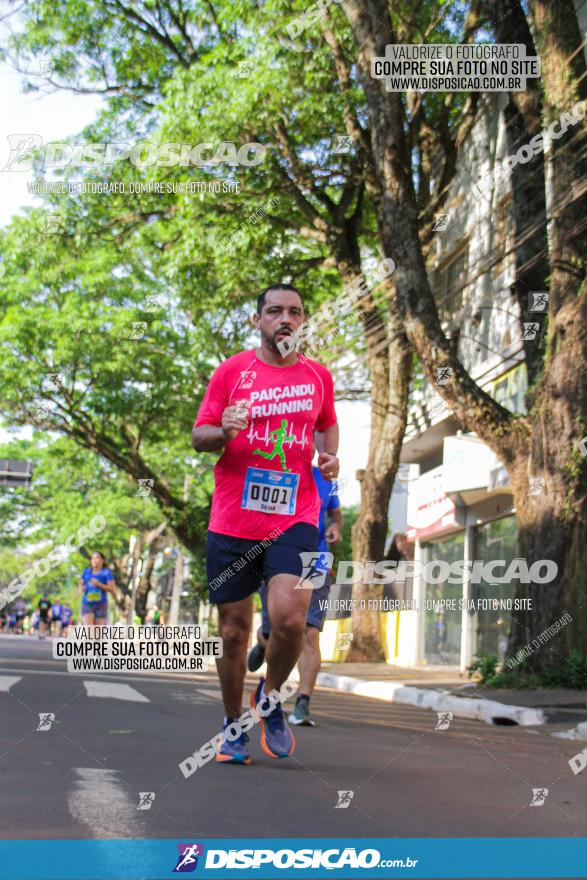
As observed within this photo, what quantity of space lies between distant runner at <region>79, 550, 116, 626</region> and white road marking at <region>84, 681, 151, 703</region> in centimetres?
405

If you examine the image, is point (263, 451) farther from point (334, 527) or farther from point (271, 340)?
point (334, 527)

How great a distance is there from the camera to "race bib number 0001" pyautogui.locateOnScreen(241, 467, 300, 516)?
16.9ft

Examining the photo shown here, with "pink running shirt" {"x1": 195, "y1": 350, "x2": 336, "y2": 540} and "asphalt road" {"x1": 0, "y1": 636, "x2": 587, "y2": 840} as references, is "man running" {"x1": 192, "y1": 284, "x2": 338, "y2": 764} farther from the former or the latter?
"asphalt road" {"x1": 0, "y1": 636, "x2": 587, "y2": 840}

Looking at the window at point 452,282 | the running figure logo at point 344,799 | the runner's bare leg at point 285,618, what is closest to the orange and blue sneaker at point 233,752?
the runner's bare leg at point 285,618

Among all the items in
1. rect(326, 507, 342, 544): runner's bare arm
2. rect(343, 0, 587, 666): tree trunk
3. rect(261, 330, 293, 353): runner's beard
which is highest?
rect(343, 0, 587, 666): tree trunk

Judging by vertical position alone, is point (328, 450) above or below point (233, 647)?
above

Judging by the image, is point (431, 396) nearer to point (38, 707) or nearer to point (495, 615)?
point (495, 615)

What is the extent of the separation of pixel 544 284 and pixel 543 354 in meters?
1.65

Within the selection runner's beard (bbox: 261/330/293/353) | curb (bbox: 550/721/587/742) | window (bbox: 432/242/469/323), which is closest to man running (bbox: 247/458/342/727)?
curb (bbox: 550/721/587/742)

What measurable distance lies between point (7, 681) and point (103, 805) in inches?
277

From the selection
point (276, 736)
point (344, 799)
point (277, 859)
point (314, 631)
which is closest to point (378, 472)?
point (314, 631)

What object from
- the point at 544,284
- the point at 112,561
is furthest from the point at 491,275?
the point at 112,561

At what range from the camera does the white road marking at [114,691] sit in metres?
9.67

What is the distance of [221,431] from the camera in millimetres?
5066
